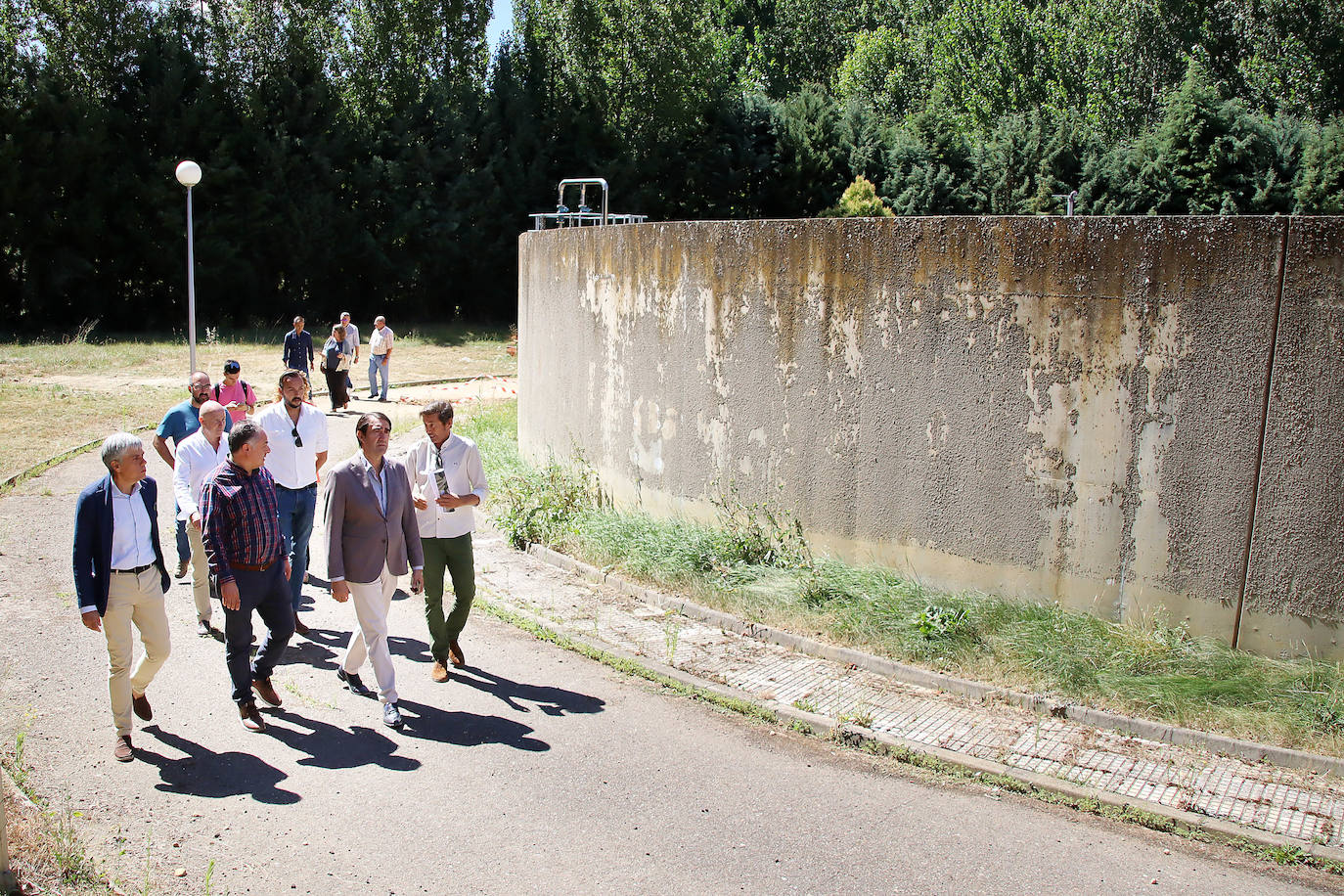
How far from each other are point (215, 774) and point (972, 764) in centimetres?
420

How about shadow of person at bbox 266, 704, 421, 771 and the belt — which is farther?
the belt

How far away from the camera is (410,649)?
25.8ft

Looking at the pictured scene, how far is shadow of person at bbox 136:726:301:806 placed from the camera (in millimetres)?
5555

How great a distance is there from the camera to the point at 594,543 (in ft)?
32.2

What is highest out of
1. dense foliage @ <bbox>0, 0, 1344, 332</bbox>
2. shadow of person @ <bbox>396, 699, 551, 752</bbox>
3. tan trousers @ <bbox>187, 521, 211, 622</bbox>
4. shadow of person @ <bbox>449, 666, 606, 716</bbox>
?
dense foliage @ <bbox>0, 0, 1344, 332</bbox>

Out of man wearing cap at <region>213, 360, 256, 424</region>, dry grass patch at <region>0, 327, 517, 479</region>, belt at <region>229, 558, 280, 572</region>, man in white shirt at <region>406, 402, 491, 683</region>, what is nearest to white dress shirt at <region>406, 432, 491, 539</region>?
man in white shirt at <region>406, 402, 491, 683</region>

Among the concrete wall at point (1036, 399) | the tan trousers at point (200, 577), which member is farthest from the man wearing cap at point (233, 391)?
the concrete wall at point (1036, 399)

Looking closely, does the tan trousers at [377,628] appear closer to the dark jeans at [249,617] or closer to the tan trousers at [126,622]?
the dark jeans at [249,617]

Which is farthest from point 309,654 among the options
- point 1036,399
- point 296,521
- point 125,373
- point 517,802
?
point 125,373

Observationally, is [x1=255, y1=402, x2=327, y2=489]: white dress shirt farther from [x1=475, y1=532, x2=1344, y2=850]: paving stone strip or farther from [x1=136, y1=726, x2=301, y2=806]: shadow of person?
[x1=136, y1=726, x2=301, y2=806]: shadow of person

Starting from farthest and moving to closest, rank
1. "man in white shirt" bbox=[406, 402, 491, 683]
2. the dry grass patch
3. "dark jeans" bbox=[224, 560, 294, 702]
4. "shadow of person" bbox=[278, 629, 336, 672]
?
the dry grass patch → "shadow of person" bbox=[278, 629, 336, 672] → "man in white shirt" bbox=[406, 402, 491, 683] → "dark jeans" bbox=[224, 560, 294, 702]

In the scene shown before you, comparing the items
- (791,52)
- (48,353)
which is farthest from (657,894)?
(791,52)

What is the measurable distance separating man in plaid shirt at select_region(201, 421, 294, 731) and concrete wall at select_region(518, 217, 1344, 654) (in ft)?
13.5

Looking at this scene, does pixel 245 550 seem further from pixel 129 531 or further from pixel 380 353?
pixel 380 353
